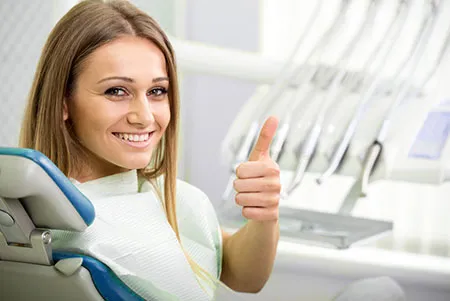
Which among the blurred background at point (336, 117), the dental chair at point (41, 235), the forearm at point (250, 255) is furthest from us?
the blurred background at point (336, 117)

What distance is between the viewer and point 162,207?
816 mm

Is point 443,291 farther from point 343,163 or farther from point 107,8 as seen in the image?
point 107,8

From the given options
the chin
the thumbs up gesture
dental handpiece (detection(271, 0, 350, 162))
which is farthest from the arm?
dental handpiece (detection(271, 0, 350, 162))

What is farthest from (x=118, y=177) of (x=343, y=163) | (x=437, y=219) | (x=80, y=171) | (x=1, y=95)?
(x=437, y=219)

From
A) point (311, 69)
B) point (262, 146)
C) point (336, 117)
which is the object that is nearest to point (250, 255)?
point (262, 146)

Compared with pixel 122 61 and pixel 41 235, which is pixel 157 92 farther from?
pixel 41 235

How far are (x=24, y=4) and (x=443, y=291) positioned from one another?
0.83m

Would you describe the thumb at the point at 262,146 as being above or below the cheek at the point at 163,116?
below

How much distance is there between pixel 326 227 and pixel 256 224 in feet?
1.11

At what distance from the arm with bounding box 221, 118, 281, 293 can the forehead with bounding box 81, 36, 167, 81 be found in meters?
0.14

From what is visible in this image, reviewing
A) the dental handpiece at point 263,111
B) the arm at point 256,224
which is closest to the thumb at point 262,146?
the arm at point 256,224

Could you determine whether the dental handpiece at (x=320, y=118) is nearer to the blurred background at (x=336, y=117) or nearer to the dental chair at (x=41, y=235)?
the blurred background at (x=336, y=117)

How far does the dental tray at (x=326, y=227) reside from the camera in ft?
3.79

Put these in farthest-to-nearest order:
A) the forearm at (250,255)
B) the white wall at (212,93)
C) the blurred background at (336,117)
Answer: the white wall at (212,93)
the blurred background at (336,117)
the forearm at (250,255)
